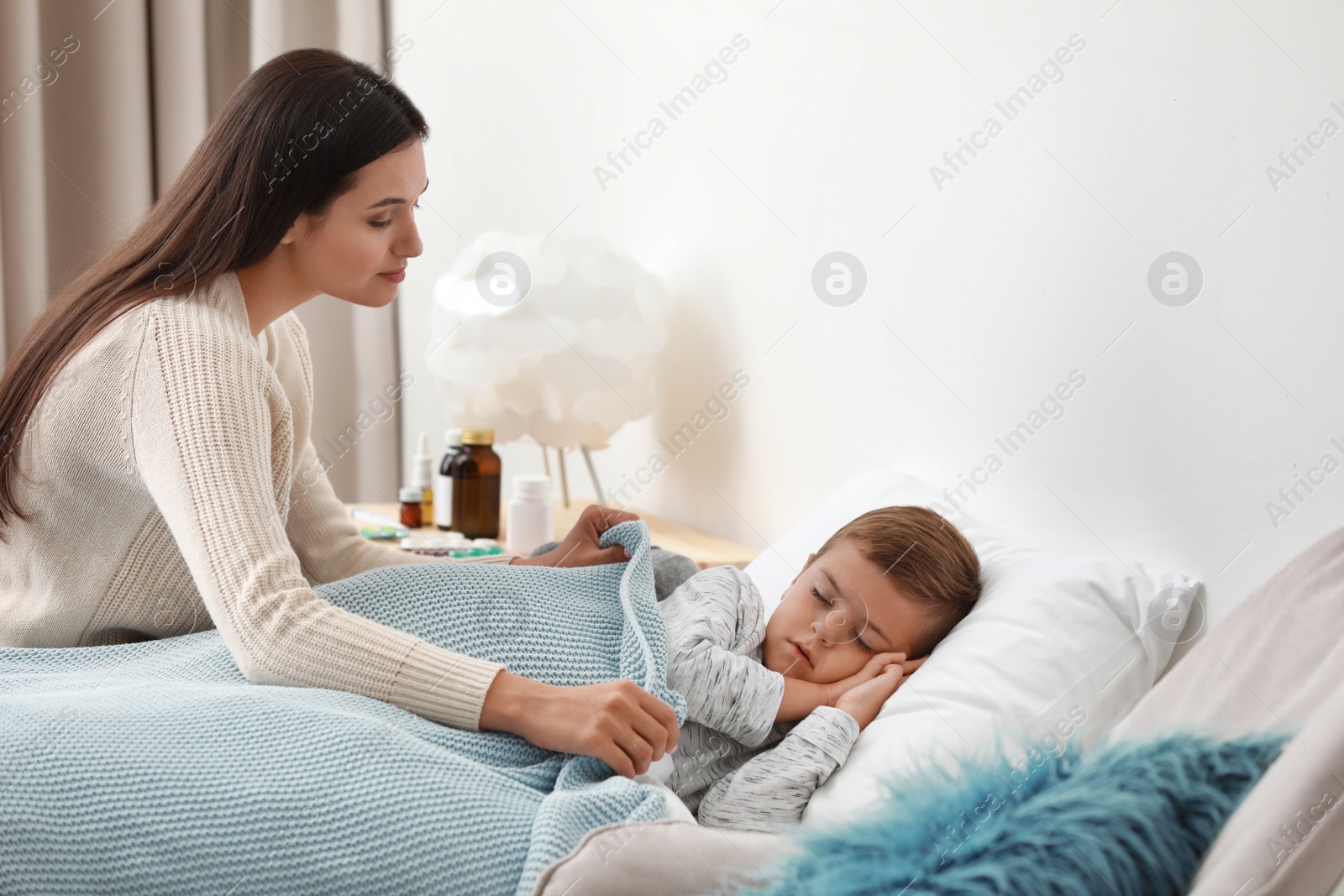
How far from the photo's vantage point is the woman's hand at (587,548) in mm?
1170

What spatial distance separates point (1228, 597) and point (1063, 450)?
0.23 meters

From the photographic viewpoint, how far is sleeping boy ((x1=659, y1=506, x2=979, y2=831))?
0.88 m

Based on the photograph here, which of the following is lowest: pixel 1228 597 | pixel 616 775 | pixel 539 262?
pixel 616 775

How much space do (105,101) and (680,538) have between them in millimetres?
1752

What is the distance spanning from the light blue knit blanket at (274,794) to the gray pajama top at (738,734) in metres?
0.05

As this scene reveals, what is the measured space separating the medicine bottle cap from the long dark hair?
614mm

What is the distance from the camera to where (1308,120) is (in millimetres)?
828

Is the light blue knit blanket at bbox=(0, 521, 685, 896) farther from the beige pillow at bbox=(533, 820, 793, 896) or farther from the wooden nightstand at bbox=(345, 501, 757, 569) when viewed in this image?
the wooden nightstand at bbox=(345, 501, 757, 569)

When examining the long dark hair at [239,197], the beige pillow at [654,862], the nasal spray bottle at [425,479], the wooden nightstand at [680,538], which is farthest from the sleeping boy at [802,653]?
the nasal spray bottle at [425,479]

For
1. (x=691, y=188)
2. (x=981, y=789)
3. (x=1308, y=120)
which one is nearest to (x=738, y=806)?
(x=981, y=789)

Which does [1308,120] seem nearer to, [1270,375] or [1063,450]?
[1270,375]

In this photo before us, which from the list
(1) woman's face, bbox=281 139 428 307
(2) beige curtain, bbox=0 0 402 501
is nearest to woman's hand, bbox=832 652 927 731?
(1) woman's face, bbox=281 139 428 307

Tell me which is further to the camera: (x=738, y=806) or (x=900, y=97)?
(x=900, y=97)

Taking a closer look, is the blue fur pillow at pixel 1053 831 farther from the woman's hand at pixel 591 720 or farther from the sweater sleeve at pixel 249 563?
the sweater sleeve at pixel 249 563
